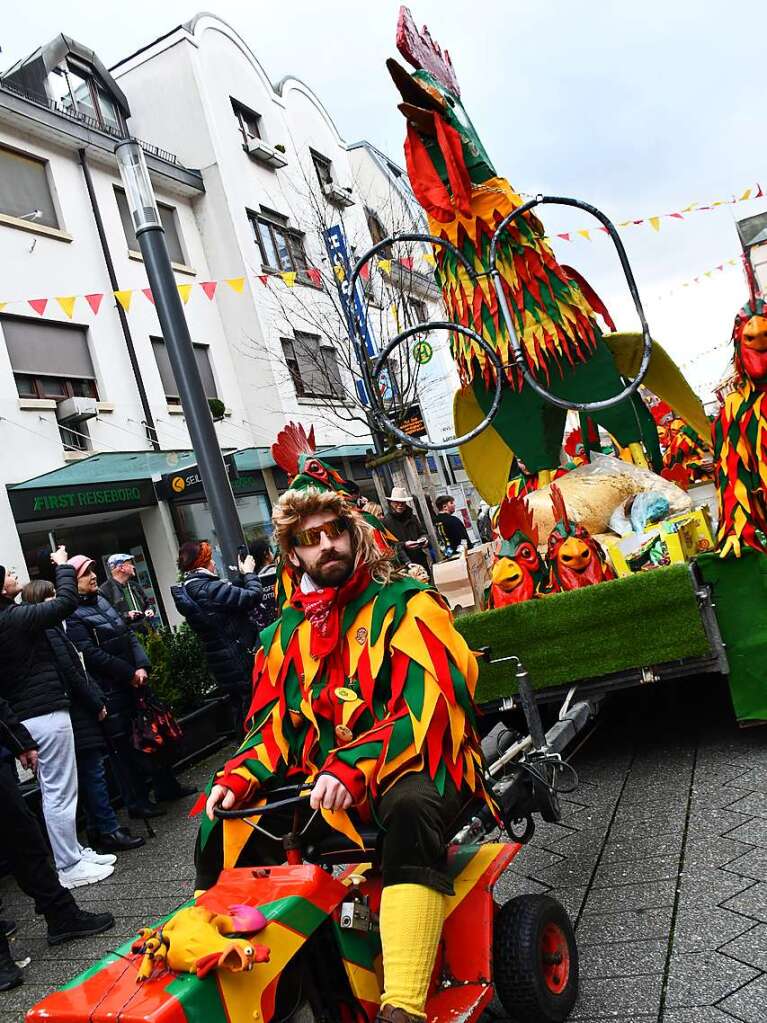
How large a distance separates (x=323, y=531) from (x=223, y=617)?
3741 millimetres

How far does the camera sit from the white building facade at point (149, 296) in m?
12.1

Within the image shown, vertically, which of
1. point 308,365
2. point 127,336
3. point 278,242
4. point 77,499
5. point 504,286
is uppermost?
point 278,242

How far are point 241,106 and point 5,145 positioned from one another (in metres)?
7.68

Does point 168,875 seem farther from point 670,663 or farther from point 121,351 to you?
point 121,351

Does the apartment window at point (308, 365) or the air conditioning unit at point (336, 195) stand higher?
the air conditioning unit at point (336, 195)

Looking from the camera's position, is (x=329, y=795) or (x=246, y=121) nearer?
(x=329, y=795)

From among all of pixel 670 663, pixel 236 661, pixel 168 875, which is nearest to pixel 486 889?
pixel 670 663

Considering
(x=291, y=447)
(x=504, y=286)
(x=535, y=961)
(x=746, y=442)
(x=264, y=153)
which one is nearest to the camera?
(x=535, y=961)

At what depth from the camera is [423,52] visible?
5.93 m

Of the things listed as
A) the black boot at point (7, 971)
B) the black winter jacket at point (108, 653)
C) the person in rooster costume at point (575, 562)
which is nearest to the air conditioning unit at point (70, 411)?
the black winter jacket at point (108, 653)

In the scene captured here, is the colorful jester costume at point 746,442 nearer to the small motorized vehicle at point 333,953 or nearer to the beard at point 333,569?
the small motorized vehicle at point 333,953

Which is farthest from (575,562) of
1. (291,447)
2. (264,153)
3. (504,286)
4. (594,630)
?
(264,153)

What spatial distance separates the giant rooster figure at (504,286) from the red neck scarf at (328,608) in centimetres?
348

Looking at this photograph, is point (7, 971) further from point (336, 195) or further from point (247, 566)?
point (336, 195)
